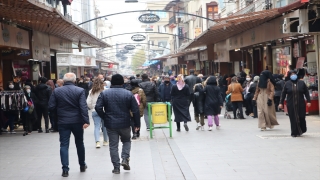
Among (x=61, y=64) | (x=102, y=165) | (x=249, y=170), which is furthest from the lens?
(x=61, y=64)

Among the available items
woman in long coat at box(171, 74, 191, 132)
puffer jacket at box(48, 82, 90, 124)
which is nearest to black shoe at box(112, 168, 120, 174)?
puffer jacket at box(48, 82, 90, 124)

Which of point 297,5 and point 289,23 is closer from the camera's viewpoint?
point 297,5

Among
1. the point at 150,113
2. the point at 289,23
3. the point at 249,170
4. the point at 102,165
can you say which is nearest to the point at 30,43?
the point at 150,113

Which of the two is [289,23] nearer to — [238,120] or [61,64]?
[238,120]

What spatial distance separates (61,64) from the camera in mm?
51688

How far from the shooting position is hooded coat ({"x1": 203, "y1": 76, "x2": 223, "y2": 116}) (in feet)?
53.5

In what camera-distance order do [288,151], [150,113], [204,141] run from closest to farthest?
[288,151]
[204,141]
[150,113]

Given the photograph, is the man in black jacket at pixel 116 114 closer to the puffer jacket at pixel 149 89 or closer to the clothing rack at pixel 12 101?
the puffer jacket at pixel 149 89

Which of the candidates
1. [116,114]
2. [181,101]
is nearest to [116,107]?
[116,114]

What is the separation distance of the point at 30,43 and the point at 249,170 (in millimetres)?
13362

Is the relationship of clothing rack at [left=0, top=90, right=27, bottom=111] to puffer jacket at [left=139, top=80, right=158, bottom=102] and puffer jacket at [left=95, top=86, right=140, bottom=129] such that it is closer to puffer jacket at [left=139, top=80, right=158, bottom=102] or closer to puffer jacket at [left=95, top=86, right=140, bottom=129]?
puffer jacket at [left=139, top=80, right=158, bottom=102]

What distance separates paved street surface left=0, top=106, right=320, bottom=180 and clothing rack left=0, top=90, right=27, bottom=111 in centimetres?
83

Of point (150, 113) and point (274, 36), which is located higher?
point (274, 36)

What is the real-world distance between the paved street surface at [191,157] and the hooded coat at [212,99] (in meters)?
Answer: 0.65
